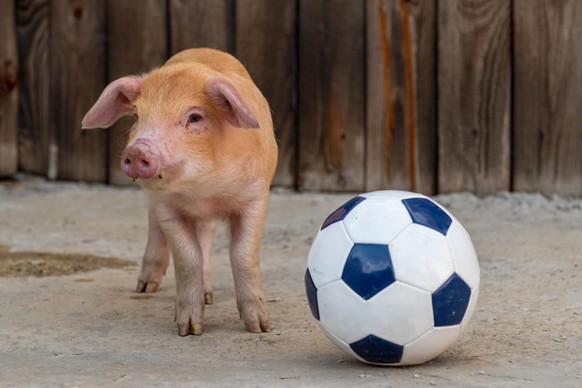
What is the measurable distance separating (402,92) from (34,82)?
2.77m

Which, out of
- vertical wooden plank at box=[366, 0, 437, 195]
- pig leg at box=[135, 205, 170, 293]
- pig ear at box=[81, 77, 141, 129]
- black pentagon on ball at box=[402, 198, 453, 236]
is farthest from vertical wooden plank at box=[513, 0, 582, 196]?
black pentagon on ball at box=[402, 198, 453, 236]

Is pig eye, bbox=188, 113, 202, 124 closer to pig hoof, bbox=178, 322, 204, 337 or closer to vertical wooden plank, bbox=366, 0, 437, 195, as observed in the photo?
pig hoof, bbox=178, 322, 204, 337

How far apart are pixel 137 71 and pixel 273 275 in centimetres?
279

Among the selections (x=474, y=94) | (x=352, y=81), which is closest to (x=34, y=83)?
(x=352, y=81)

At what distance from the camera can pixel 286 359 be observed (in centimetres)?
423

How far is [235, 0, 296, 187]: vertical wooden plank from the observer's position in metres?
7.92

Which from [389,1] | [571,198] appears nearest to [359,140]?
[389,1]

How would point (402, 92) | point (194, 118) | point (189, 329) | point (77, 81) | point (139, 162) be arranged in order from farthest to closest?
point (77, 81) < point (402, 92) < point (189, 329) < point (194, 118) < point (139, 162)

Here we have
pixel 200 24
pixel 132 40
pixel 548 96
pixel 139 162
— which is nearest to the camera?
pixel 139 162

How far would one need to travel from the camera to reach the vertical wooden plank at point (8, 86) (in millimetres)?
8500

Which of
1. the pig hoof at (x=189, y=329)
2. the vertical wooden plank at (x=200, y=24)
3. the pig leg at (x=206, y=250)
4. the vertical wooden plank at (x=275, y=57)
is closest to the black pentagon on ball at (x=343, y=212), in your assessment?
the pig hoof at (x=189, y=329)

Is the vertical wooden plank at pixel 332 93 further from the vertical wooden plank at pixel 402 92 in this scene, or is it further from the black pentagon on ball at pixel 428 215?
the black pentagon on ball at pixel 428 215

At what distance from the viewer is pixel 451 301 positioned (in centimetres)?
390

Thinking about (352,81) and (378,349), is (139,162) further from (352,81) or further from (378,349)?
(352,81)
